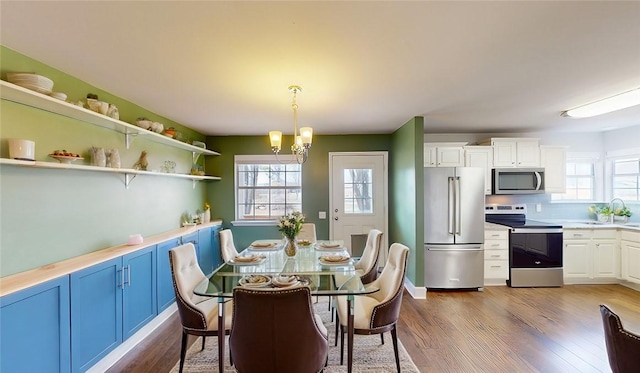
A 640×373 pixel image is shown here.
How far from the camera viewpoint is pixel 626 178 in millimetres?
4488

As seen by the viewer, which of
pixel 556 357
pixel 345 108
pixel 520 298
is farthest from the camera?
pixel 520 298

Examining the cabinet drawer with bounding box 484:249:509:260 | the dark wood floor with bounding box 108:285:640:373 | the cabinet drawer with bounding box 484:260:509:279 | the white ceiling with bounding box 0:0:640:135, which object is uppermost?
the white ceiling with bounding box 0:0:640:135

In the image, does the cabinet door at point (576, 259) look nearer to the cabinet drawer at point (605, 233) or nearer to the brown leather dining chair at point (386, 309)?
the cabinet drawer at point (605, 233)

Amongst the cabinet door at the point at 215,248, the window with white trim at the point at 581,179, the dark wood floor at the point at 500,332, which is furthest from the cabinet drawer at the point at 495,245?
the cabinet door at the point at 215,248

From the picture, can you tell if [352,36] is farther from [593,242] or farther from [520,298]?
[593,242]

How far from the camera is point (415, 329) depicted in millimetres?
2898

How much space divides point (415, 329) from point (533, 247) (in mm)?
2455

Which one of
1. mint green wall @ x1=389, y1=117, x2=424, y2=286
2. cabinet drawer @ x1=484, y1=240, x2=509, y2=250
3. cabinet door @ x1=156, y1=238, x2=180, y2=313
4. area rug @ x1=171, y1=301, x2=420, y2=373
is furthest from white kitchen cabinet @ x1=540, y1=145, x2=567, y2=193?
cabinet door @ x1=156, y1=238, x2=180, y2=313

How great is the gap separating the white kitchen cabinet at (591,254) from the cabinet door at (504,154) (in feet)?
4.14

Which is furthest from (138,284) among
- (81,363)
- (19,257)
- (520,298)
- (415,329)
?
(520,298)

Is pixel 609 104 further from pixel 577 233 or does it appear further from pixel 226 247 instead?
pixel 226 247

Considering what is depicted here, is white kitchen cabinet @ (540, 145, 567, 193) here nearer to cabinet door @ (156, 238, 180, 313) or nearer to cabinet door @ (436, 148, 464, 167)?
cabinet door @ (436, 148, 464, 167)

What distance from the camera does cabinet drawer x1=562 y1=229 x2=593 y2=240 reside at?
4074 millimetres

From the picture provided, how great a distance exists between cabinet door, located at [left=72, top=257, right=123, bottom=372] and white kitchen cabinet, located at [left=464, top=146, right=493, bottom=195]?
4666 millimetres
